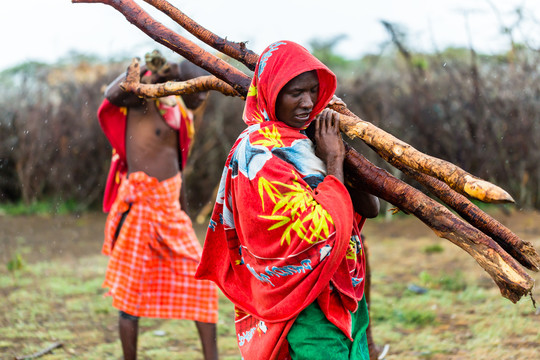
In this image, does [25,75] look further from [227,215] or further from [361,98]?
[227,215]

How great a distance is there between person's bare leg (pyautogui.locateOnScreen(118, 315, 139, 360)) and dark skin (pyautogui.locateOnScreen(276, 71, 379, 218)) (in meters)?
2.08

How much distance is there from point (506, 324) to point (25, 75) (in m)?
8.83

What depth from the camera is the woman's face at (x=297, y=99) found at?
1941 millimetres

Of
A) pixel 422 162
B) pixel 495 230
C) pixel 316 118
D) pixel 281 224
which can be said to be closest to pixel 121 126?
pixel 316 118

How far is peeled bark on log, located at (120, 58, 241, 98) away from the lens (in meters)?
2.66

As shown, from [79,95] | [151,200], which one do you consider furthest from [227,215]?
[79,95]

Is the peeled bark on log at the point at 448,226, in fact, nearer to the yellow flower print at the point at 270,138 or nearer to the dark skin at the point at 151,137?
the yellow flower print at the point at 270,138

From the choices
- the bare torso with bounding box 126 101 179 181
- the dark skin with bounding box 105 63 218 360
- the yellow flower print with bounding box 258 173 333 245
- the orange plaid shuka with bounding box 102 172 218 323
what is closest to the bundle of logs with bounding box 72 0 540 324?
the yellow flower print with bounding box 258 173 333 245

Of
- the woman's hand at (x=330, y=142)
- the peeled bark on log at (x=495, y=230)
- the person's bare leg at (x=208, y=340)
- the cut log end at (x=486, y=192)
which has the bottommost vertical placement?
the person's bare leg at (x=208, y=340)

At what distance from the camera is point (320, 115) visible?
82.4 inches

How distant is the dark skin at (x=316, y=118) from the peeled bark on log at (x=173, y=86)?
0.59 metres

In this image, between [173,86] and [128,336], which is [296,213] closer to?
[173,86]

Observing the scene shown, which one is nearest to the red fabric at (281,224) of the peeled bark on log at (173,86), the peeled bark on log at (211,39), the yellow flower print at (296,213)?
the yellow flower print at (296,213)

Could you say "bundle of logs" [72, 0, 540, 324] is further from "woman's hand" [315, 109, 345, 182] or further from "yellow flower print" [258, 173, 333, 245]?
"yellow flower print" [258, 173, 333, 245]
